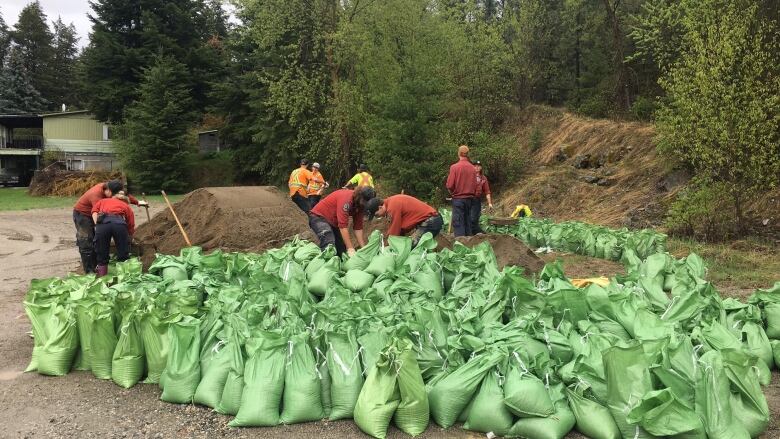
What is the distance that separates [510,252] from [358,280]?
2618 mm

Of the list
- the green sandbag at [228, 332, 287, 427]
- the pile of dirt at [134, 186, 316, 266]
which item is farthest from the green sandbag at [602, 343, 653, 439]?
the pile of dirt at [134, 186, 316, 266]

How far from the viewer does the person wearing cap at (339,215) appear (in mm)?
6188

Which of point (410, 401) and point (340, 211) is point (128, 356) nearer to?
point (410, 401)

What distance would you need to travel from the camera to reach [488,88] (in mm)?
20906

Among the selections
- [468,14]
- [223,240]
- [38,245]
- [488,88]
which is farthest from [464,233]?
[468,14]

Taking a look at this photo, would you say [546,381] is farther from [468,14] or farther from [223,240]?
[468,14]

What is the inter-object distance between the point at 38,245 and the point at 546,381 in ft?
36.7

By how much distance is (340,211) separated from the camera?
621cm

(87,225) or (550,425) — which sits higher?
(87,225)

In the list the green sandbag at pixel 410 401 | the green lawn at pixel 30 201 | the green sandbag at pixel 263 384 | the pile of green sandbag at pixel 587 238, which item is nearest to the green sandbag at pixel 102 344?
the green sandbag at pixel 263 384

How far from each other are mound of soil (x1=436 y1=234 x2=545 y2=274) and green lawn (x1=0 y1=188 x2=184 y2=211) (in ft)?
59.1

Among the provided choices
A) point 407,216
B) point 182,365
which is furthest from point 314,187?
point 182,365

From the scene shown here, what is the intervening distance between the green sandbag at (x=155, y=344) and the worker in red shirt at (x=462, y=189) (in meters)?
5.54

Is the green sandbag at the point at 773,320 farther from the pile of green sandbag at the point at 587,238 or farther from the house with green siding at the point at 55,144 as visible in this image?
the house with green siding at the point at 55,144
